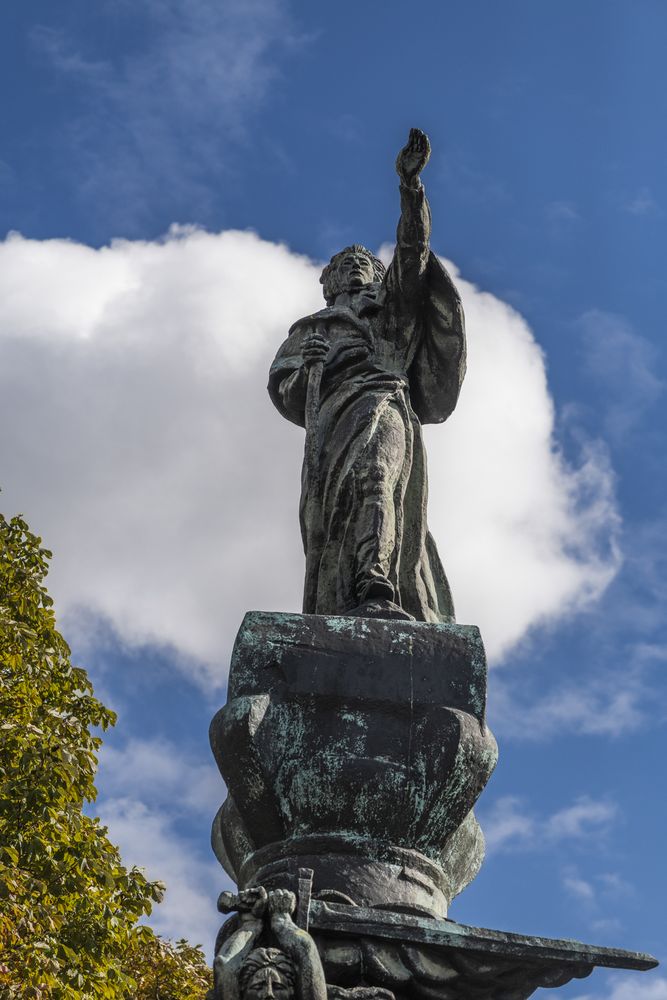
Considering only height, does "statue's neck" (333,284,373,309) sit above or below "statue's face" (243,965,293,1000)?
above

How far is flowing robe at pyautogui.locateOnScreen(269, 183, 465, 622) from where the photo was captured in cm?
673

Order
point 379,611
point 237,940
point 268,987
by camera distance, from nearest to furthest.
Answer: point 268,987 < point 237,940 < point 379,611

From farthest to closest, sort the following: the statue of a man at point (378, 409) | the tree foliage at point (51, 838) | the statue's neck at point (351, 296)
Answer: the tree foliage at point (51, 838) → the statue's neck at point (351, 296) → the statue of a man at point (378, 409)

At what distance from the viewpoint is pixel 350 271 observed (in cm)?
823

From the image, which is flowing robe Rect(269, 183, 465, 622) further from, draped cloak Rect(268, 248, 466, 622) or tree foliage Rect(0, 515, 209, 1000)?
tree foliage Rect(0, 515, 209, 1000)

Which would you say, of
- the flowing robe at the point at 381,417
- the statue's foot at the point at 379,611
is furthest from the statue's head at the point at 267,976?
the flowing robe at the point at 381,417

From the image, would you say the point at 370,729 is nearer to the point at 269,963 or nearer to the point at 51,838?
the point at 269,963

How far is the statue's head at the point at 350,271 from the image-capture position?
820 cm

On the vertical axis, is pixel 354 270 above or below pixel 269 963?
above

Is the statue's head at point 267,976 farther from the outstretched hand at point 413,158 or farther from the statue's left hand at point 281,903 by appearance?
the outstretched hand at point 413,158

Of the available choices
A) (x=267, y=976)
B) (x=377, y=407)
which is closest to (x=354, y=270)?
(x=377, y=407)

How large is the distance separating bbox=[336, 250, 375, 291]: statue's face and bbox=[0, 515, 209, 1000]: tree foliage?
4.77 metres

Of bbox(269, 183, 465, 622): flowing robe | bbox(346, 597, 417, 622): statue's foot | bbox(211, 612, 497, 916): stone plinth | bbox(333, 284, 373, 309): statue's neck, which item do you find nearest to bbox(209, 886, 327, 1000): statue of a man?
bbox(211, 612, 497, 916): stone plinth

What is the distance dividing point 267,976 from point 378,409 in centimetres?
327
